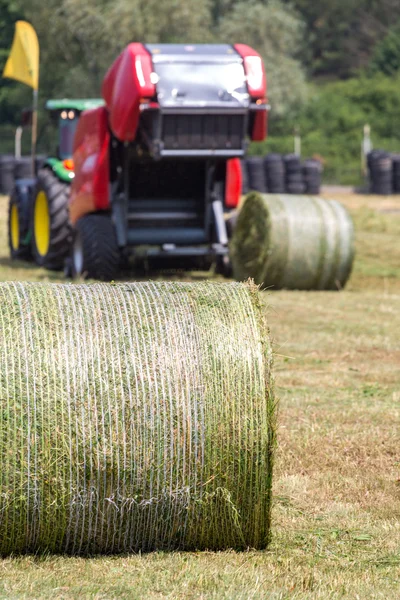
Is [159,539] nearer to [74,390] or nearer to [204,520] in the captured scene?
[204,520]

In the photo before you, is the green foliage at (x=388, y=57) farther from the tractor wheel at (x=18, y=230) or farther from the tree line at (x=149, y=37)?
the tractor wheel at (x=18, y=230)

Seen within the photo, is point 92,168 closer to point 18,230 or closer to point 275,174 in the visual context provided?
point 18,230

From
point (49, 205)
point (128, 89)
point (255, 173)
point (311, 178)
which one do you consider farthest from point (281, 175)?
point (128, 89)

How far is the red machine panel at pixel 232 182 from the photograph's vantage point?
13.9 m

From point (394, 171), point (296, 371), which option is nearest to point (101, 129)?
point (296, 371)

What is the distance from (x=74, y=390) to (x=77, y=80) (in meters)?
41.5

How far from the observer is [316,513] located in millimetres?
5191

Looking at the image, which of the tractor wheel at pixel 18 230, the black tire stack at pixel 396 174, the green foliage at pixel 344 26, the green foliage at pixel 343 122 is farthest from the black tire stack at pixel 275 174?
the green foliage at pixel 344 26

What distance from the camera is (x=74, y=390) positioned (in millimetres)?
4402

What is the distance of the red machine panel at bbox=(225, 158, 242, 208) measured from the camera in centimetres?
1389

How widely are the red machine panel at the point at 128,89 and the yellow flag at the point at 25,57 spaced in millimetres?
3100

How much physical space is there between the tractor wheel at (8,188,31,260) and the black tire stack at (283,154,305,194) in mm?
14975

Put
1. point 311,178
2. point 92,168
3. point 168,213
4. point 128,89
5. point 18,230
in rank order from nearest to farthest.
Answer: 1. point 128,89
2. point 92,168
3. point 168,213
4. point 18,230
5. point 311,178

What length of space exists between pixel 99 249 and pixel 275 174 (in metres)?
18.5
